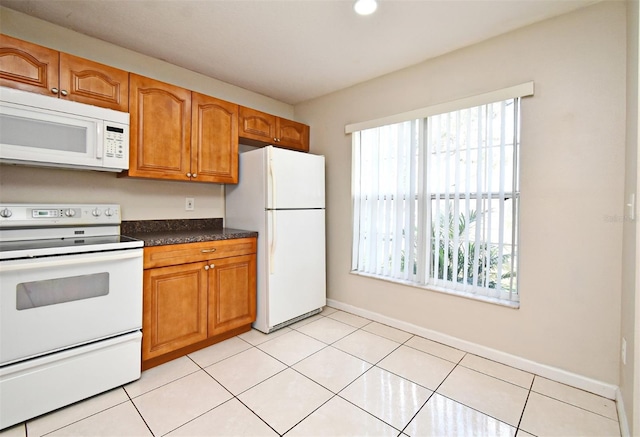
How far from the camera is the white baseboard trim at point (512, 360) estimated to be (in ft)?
5.90

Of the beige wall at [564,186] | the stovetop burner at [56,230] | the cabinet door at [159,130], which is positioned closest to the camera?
the stovetop burner at [56,230]

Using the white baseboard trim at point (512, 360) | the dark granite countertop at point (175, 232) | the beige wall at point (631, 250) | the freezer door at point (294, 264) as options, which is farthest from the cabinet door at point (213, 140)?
the beige wall at point (631, 250)

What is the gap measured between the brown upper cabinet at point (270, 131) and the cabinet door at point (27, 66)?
1343mm

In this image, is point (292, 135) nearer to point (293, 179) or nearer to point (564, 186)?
point (293, 179)

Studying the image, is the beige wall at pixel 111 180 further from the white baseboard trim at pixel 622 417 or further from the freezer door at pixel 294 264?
the white baseboard trim at pixel 622 417

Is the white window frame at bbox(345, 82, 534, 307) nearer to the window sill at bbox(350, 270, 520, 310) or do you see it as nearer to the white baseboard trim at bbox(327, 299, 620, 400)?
the window sill at bbox(350, 270, 520, 310)

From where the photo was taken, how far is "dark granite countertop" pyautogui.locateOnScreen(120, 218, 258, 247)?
2146 millimetres

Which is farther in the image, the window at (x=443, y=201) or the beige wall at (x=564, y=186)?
the window at (x=443, y=201)

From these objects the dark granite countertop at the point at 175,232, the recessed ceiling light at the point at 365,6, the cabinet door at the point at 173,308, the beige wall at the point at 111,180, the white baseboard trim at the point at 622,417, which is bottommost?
the white baseboard trim at the point at 622,417

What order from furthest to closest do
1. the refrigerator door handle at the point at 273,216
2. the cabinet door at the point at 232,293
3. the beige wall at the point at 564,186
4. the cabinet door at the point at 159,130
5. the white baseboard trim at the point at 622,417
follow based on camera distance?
the refrigerator door handle at the point at 273,216 → the cabinet door at the point at 232,293 → the cabinet door at the point at 159,130 → the beige wall at the point at 564,186 → the white baseboard trim at the point at 622,417

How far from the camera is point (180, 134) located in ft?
7.74

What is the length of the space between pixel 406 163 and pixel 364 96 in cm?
86

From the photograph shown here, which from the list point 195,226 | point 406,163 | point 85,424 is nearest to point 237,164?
point 195,226

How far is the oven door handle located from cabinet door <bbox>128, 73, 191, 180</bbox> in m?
0.64
